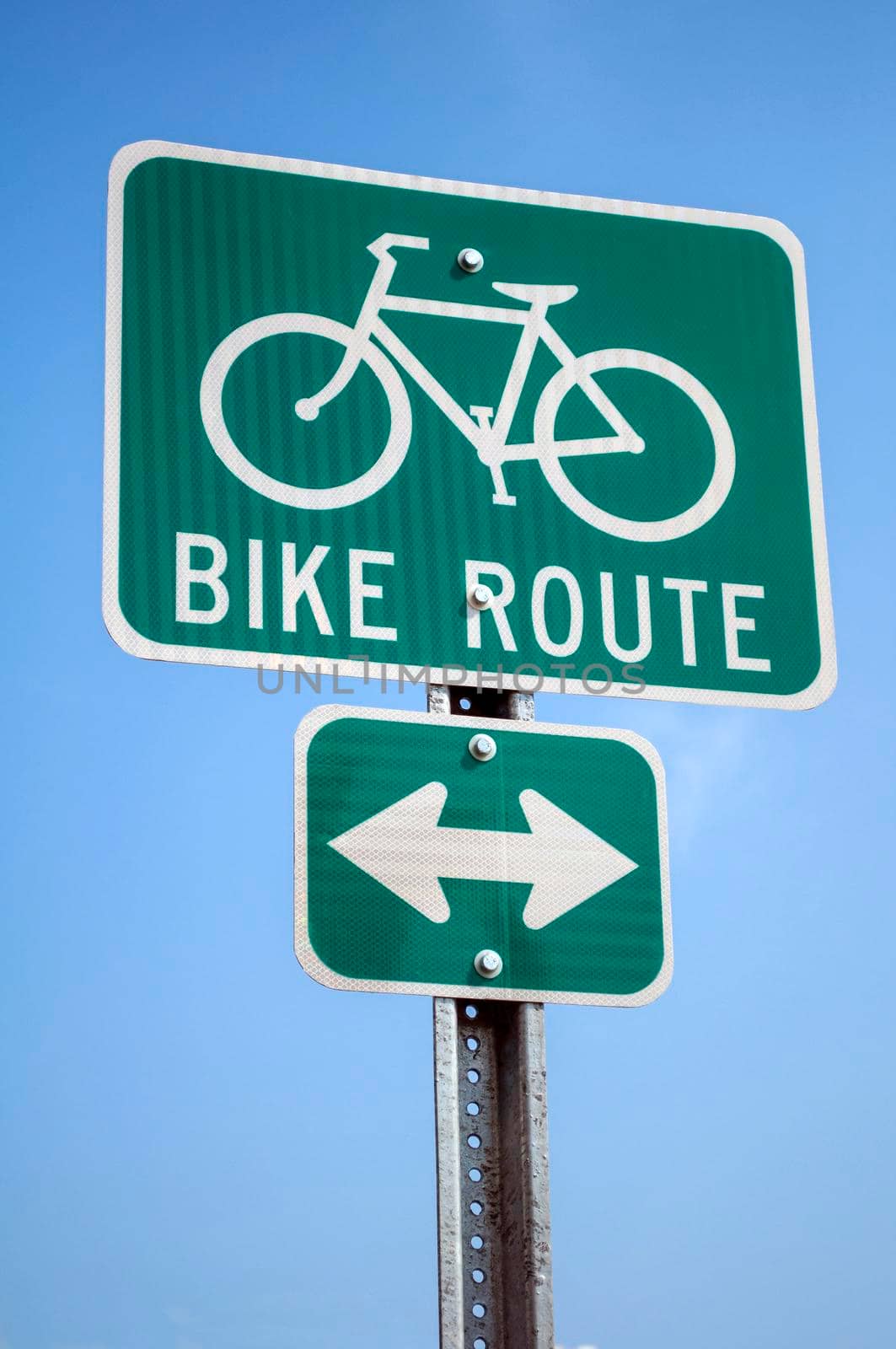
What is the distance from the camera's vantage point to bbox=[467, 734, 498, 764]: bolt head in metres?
2.98

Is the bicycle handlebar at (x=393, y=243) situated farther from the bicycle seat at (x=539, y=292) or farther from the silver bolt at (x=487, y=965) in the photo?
the silver bolt at (x=487, y=965)

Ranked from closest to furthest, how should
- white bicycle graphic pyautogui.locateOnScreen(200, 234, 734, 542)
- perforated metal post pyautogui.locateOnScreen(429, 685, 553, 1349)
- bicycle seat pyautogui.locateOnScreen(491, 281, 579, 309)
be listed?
1. perforated metal post pyautogui.locateOnScreen(429, 685, 553, 1349)
2. white bicycle graphic pyautogui.locateOnScreen(200, 234, 734, 542)
3. bicycle seat pyautogui.locateOnScreen(491, 281, 579, 309)

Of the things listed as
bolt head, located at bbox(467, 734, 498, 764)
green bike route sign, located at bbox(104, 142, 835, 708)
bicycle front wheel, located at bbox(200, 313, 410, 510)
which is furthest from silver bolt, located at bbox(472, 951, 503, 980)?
bicycle front wheel, located at bbox(200, 313, 410, 510)

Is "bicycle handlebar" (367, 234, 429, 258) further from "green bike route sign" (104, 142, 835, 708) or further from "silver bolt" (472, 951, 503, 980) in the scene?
"silver bolt" (472, 951, 503, 980)

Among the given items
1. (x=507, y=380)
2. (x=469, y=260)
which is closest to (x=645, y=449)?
(x=507, y=380)

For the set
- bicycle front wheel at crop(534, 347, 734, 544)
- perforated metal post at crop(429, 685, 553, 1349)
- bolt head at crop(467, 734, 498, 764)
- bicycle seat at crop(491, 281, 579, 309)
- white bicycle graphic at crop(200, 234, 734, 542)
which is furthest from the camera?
bicycle seat at crop(491, 281, 579, 309)

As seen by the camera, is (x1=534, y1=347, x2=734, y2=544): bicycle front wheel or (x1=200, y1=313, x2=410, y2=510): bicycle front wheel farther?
(x1=534, y1=347, x2=734, y2=544): bicycle front wheel

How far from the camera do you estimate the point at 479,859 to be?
9.65 ft

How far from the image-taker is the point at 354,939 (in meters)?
2.83

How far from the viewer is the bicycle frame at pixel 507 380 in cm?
317

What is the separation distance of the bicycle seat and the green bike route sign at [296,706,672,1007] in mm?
754

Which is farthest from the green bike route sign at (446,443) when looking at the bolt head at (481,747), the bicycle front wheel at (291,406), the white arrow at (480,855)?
the white arrow at (480,855)

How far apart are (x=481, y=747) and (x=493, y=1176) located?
610 mm

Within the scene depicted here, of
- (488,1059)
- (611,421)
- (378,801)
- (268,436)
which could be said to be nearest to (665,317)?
(611,421)
